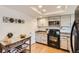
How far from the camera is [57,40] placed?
57.1 inches

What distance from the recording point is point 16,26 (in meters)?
1.19

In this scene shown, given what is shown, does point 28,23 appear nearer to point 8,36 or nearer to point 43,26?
point 43,26

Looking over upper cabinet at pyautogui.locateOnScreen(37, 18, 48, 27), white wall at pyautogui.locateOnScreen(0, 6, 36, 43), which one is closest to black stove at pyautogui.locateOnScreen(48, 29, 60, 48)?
upper cabinet at pyautogui.locateOnScreen(37, 18, 48, 27)

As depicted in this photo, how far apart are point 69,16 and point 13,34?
0.89 meters

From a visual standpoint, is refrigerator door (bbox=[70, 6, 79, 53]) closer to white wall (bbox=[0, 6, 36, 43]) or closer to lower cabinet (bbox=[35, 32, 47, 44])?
lower cabinet (bbox=[35, 32, 47, 44])

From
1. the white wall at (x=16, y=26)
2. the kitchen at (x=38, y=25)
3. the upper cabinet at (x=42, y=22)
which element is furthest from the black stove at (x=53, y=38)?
the white wall at (x=16, y=26)

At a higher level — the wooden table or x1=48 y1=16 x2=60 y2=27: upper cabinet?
x1=48 y1=16 x2=60 y2=27: upper cabinet

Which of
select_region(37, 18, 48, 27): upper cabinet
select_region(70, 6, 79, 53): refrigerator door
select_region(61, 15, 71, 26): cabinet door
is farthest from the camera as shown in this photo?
select_region(37, 18, 48, 27): upper cabinet

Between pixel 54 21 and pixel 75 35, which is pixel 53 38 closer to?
pixel 54 21

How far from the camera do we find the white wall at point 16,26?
1062 millimetres

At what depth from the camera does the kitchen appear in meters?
1.09

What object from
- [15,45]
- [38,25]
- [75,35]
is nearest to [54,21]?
[38,25]

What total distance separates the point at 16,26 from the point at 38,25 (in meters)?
0.39

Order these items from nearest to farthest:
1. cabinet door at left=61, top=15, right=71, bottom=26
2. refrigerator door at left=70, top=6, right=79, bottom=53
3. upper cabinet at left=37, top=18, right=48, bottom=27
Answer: refrigerator door at left=70, top=6, right=79, bottom=53 → cabinet door at left=61, top=15, right=71, bottom=26 → upper cabinet at left=37, top=18, right=48, bottom=27
